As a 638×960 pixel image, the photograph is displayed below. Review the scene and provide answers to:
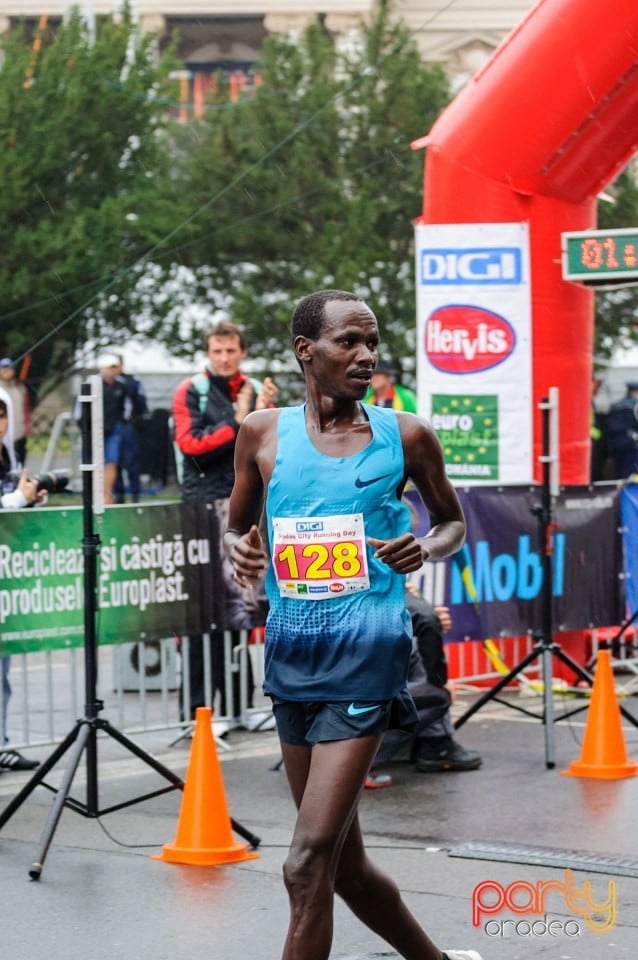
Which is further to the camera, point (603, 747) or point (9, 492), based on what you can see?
point (9, 492)

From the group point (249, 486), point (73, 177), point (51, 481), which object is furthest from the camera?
point (73, 177)

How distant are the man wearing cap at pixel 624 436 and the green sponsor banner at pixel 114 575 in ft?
46.8

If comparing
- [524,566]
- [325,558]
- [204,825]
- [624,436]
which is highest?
[624,436]

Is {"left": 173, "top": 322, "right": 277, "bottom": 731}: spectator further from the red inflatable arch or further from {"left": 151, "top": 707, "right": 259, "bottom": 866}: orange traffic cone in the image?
{"left": 151, "top": 707, "right": 259, "bottom": 866}: orange traffic cone

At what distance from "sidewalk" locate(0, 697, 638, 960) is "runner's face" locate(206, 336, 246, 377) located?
7.30 ft

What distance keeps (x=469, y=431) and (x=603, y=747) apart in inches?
136

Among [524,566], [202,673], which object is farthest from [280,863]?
[524,566]

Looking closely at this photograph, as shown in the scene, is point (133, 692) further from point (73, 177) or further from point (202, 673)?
point (73, 177)

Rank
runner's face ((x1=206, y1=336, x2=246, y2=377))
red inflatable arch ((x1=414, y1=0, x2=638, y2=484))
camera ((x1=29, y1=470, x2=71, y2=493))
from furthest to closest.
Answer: red inflatable arch ((x1=414, y1=0, x2=638, y2=484)) < runner's face ((x1=206, y1=336, x2=246, y2=377)) < camera ((x1=29, y1=470, x2=71, y2=493))

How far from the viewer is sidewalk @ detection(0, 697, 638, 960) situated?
19.5 ft

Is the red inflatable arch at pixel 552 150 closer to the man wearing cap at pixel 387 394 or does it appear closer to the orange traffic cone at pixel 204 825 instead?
the man wearing cap at pixel 387 394

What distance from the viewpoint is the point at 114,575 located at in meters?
9.35

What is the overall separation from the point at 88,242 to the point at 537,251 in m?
19.9

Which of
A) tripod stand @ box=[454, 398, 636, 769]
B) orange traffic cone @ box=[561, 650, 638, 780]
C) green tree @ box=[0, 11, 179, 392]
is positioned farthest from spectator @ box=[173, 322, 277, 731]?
green tree @ box=[0, 11, 179, 392]
